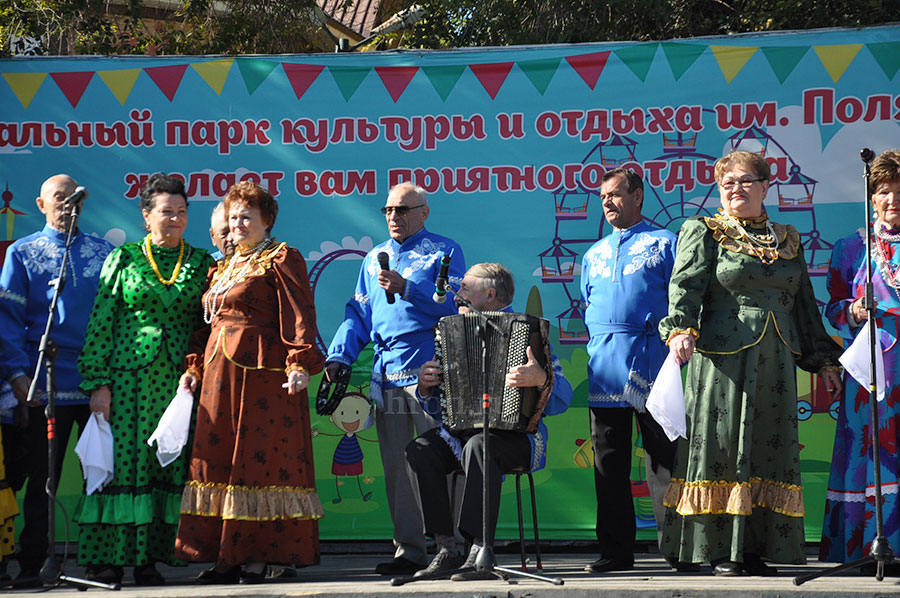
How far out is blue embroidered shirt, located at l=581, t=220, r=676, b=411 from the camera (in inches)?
207

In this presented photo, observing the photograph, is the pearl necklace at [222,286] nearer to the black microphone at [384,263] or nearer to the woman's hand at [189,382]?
the woman's hand at [189,382]

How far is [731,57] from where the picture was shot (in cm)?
623

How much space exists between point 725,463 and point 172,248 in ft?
8.87

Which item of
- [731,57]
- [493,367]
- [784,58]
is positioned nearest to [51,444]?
[493,367]

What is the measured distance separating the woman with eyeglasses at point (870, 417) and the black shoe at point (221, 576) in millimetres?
2618

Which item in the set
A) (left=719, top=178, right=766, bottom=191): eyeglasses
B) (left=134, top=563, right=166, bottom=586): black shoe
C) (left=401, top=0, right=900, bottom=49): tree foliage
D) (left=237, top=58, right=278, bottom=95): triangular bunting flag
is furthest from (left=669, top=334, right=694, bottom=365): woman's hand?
(left=401, top=0, right=900, bottom=49): tree foliage

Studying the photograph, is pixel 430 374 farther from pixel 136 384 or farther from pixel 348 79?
pixel 348 79

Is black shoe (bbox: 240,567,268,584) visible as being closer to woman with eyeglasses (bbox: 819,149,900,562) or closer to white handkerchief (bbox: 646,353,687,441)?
white handkerchief (bbox: 646,353,687,441)

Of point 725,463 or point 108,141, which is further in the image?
point 108,141

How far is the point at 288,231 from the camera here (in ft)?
21.3

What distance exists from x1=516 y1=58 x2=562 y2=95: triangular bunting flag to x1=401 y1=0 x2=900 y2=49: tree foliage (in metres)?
2.46

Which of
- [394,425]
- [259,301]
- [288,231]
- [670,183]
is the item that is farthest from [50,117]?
[670,183]

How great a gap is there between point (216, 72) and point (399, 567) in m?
3.10

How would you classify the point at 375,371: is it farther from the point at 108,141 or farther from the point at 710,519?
the point at 108,141
